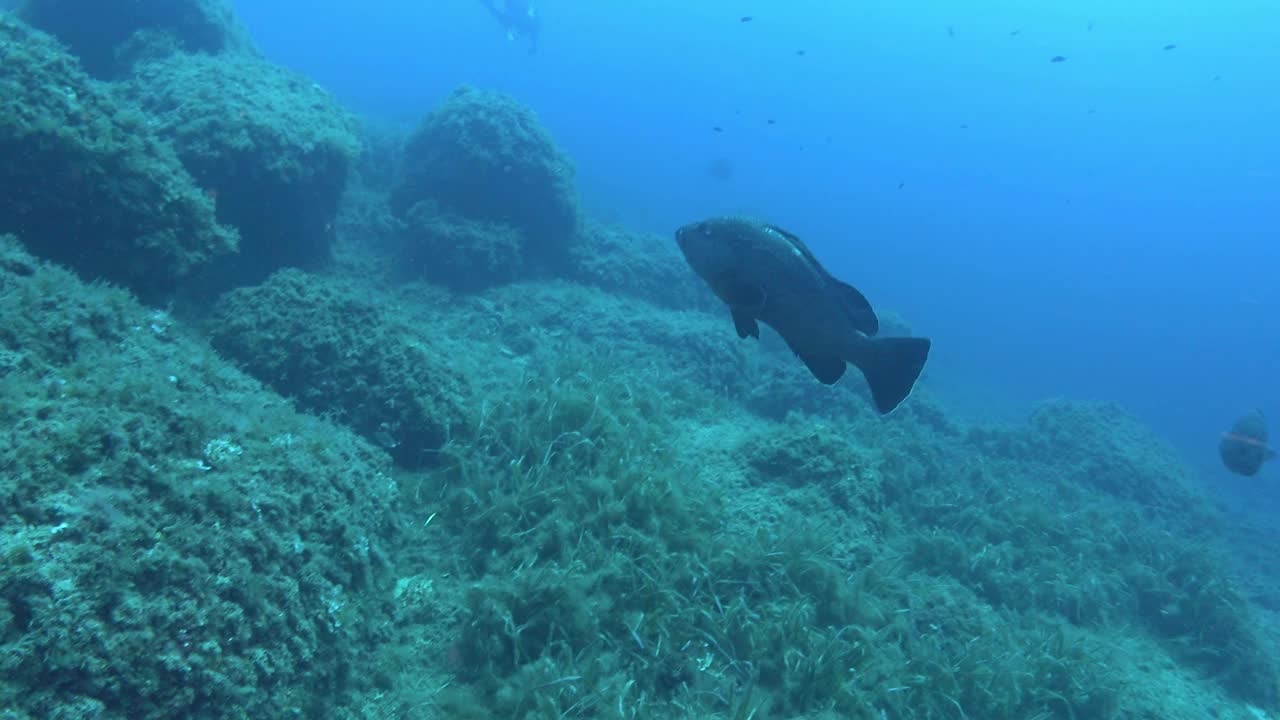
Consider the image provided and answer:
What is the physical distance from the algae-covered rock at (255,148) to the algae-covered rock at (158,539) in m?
4.42

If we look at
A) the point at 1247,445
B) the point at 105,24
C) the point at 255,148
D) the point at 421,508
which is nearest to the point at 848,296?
the point at 421,508

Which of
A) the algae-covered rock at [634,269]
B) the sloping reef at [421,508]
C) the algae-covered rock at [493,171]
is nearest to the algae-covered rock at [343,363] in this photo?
the sloping reef at [421,508]

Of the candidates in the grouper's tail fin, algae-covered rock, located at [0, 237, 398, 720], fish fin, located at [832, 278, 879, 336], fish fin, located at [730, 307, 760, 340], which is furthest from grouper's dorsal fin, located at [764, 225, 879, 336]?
algae-covered rock, located at [0, 237, 398, 720]

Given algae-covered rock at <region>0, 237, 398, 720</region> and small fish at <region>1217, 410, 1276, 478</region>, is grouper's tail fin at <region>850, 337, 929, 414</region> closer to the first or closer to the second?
algae-covered rock at <region>0, 237, 398, 720</region>

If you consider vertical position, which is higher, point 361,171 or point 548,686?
point 361,171

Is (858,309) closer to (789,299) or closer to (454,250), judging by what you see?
(789,299)

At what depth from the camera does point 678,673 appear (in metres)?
4.83

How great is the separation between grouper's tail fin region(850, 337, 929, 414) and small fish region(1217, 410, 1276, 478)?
8.45 metres

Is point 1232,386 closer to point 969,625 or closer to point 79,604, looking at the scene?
point 969,625

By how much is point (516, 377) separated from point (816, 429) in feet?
14.6

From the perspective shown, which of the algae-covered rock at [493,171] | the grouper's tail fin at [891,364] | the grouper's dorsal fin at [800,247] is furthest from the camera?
the algae-covered rock at [493,171]

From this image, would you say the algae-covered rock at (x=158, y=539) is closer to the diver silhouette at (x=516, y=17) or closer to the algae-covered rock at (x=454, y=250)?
the algae-covered rock at (x=454, y=250)

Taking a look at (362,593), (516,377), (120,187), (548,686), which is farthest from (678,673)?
(120,187)

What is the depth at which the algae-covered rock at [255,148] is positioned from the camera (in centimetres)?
904
